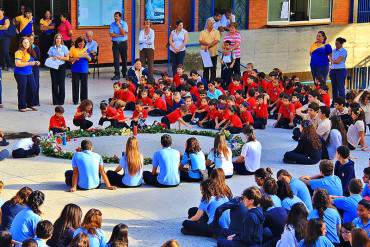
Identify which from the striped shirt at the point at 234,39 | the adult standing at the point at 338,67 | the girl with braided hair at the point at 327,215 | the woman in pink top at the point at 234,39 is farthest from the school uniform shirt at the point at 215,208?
the striped shirt at the point at 234,39

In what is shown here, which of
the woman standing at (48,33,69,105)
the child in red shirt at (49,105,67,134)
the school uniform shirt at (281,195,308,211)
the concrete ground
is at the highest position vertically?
the woman standing at (48,33,69,105)

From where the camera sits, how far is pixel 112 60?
3070 cm

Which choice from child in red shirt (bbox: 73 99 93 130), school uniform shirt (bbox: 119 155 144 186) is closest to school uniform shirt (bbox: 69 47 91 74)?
child in red shirt (bbox: 73 99 93 130)

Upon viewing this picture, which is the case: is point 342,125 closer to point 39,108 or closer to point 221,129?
point 221,129

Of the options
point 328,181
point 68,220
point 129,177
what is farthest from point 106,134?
point 68,220

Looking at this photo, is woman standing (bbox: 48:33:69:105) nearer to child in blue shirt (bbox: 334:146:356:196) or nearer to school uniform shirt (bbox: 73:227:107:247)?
child in blue shirt (bbox: 334:146:356:196)

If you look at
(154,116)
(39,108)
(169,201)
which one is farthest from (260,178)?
(39,108)

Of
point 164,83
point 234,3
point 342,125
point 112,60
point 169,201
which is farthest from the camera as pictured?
point 234,3

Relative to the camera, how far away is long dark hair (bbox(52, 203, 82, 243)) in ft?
39.9

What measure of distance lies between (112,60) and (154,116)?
722 centimetres

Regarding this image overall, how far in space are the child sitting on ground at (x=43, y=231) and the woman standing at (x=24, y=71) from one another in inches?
471

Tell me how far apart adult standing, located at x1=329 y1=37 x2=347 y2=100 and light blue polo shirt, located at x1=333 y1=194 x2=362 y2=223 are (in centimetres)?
1321

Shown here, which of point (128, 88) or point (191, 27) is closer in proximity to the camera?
point (128, 88)

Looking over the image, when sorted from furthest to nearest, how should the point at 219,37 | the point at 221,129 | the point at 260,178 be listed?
1. the point at 219,37
2. the point at 221,129
3. the point at 260,178
